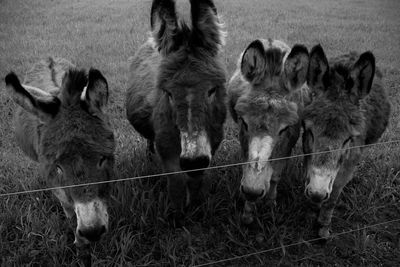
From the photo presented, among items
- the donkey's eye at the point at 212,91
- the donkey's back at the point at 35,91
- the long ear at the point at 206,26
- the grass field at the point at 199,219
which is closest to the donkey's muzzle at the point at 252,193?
the grass field at the point at 199,219

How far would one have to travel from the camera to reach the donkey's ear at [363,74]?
2947mm

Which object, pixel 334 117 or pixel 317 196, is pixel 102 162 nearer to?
pixel 317 196

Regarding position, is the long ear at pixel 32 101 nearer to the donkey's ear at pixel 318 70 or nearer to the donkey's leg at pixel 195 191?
the donkey's leg at pixel 195 191

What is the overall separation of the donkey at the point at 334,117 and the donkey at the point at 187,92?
886 mm

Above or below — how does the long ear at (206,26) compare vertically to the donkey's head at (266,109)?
above

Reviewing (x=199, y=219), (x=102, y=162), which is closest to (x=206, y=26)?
(x=102, y=162)

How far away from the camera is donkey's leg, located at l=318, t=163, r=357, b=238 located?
344cm

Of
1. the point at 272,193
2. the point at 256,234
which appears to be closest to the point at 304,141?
the point at 272,193

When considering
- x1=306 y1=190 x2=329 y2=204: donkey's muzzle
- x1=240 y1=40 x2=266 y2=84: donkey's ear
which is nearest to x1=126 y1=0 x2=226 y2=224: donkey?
x1=240 y1=40 x2=266 y2=84: donkey's ear

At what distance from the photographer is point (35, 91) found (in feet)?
10.3

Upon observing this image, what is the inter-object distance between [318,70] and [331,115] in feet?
1.57

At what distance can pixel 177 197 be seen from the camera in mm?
3740

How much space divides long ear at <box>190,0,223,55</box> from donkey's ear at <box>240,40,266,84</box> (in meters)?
0.34

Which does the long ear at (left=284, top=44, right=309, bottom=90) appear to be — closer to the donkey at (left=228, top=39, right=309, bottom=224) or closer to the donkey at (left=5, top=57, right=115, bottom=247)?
the donkey at (left=228, top=39, right=309, bottom=224)
